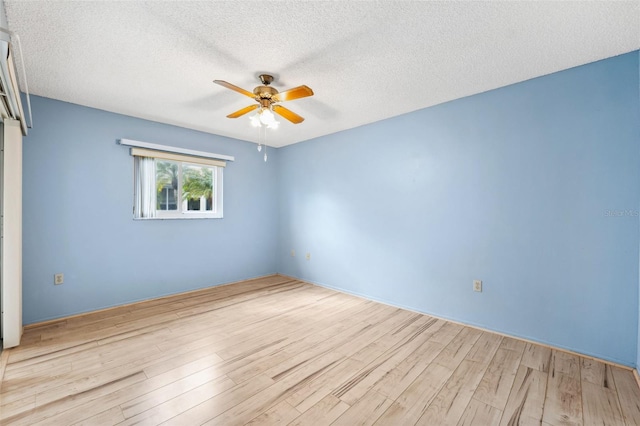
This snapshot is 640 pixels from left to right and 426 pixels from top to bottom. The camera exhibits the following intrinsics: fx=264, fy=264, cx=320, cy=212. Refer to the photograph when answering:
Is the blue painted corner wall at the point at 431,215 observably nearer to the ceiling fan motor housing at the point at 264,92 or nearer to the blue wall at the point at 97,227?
the blue wall at the point at 97,227

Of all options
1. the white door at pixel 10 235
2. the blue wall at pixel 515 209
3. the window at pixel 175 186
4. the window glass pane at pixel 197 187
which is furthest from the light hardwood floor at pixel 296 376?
the window glass pane at pixel 197 187

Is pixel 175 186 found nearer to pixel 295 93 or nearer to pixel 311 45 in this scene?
pixel 295 93

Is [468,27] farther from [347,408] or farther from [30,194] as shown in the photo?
[30,194]

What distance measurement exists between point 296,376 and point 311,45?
238 cm

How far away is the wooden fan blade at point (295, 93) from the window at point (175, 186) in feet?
6.93

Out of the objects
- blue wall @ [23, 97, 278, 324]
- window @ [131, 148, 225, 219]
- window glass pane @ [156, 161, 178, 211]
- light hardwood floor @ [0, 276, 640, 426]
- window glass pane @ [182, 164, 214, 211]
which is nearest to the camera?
light hardwood floor @ [0, 276, 640, 426]

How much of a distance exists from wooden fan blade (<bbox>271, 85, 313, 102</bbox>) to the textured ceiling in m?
Answer: 0.22

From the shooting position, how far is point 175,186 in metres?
3.79

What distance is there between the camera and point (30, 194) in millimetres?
2691

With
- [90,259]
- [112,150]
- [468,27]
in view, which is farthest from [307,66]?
[90,259]

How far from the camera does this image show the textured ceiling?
157 cm

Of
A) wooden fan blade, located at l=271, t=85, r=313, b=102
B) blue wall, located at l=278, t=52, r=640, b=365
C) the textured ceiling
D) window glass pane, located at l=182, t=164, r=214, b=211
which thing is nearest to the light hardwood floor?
blue wall, located at l=278, t=52, r=640, b=365

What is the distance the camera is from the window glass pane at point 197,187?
3891 millimetres

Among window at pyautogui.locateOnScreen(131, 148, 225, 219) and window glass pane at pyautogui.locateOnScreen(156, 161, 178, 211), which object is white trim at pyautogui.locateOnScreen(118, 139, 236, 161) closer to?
window at pyautogui.locateOnScreen(131, 148, 225, 219)
